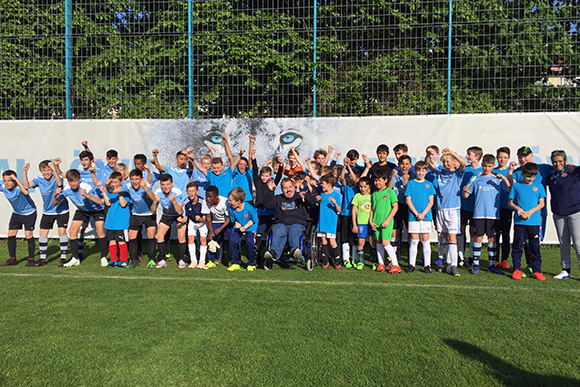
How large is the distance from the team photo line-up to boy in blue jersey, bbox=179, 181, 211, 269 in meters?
0.02

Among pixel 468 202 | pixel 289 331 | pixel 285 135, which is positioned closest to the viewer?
pixel 289 331

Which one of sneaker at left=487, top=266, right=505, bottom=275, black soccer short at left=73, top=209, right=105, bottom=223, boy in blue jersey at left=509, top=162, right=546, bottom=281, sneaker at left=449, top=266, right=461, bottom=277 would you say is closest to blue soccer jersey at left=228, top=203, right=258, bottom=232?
black soccer short at left=73, top=209, right=105, bottom=223

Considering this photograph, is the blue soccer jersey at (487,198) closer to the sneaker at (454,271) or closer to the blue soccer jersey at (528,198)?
the blue soccer jersey at (528,198)

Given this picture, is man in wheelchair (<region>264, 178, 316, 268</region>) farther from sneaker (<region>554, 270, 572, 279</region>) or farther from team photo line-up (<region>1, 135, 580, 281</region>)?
sneaker (<region>554, 270, 572, 279</region>)

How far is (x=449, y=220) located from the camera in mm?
7520

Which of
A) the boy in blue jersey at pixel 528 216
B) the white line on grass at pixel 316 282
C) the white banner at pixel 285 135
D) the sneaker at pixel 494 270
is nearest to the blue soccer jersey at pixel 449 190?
the boy in blue jersey at pixel 528 216

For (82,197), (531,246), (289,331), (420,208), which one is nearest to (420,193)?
(420,208)

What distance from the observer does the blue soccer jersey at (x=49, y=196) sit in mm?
8312

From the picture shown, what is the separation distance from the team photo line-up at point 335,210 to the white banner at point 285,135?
5.49 feet

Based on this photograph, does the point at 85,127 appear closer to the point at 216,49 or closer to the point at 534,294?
the point at 216,49

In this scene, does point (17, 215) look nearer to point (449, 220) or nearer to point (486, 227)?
point (449, 220)

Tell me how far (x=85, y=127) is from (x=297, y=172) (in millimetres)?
5238

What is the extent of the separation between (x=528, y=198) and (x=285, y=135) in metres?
4.94

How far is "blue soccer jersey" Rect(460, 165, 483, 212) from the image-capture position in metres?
7.80
